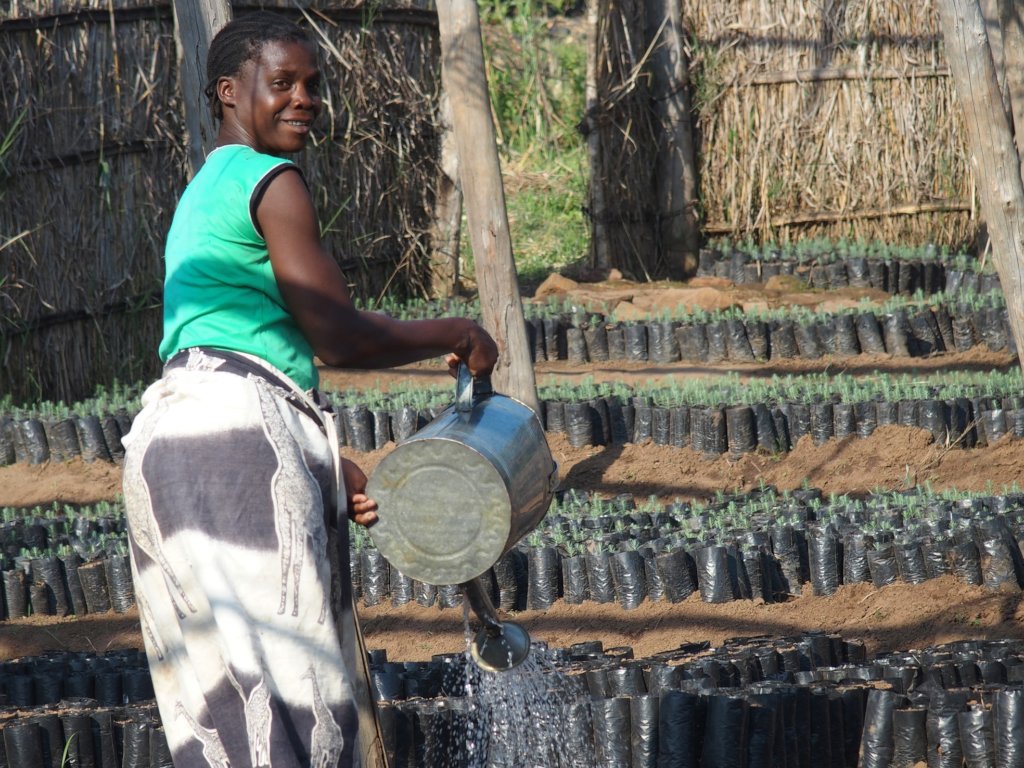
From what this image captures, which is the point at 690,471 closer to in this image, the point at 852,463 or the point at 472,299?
the point at 852,463

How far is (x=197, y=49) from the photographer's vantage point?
5270 mm

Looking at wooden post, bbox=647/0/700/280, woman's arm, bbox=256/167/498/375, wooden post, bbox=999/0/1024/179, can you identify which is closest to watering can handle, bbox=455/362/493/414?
woman's arm, bbox=256/167/498/375

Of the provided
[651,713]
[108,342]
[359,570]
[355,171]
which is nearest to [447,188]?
[355,171]

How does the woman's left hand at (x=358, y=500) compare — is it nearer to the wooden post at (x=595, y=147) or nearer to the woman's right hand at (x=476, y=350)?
the woman's right hand at (x=476, y=350)

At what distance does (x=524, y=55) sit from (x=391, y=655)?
38.1ft

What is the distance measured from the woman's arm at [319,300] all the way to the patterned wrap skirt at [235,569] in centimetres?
13

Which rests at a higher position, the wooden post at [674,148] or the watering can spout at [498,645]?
the wooden post at [674,148]

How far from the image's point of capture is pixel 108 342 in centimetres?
930

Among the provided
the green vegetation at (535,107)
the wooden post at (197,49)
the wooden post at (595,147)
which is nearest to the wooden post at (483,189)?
the wooden post at (197,49)

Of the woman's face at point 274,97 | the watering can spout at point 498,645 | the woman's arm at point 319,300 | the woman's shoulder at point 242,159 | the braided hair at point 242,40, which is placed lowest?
the watering can spout at point 498,645

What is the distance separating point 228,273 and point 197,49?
3.04 m

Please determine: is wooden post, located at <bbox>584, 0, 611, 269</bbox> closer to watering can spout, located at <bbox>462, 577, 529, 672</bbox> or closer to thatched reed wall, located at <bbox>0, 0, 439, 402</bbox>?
thatched reed wall, located at <bbox>0, 0, 439, 402</bbox>

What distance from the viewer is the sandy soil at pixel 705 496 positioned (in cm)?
514

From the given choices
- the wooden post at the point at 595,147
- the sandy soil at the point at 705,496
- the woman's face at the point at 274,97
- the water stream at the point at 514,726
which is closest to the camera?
the woman's face at the point at 274,97
